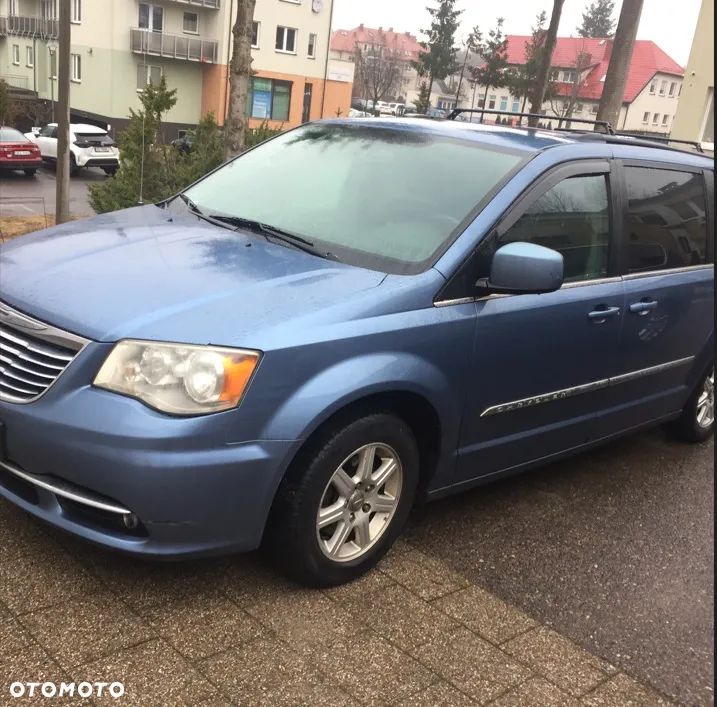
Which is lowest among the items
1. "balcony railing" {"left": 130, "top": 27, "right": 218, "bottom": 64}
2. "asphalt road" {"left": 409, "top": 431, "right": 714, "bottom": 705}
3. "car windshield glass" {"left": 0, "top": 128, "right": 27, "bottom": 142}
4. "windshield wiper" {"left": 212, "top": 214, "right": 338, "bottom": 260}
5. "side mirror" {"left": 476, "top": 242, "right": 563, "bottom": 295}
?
"car windshield glass" {"left": 0, "top": 128, "right": 27, "bottom": 142}

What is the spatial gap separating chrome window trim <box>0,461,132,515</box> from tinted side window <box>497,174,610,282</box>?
74.2 inches

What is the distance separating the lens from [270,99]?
145 ft

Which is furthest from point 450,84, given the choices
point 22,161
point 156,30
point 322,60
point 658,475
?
point 658,475

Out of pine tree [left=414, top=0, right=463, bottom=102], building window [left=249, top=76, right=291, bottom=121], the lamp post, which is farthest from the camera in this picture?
pine tree [left=414, top=0, right=463, bottom=102]

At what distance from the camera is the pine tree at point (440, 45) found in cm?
6436

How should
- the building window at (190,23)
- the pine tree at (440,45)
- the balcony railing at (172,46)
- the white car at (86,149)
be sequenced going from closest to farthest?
1. the white car at (86,149)
2. the balcony railing at (172,46)
3. the building window at (190,23)
4. the pine tree at (440,45)

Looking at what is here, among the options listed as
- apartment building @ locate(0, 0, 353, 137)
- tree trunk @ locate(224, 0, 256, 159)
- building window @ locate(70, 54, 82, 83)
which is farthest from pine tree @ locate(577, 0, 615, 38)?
tree trunk @ locate(224, 0, 256, 159)

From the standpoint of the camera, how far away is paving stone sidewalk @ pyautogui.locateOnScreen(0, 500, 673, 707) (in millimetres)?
2537

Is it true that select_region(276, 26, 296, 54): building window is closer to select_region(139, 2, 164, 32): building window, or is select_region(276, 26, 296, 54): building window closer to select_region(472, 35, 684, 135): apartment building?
select_region(139, 2, 164, 32): building window

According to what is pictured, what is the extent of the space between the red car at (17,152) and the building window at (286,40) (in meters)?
22.7

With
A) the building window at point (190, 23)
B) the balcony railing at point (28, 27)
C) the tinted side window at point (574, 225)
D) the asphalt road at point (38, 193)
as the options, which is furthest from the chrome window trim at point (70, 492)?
the balcony railing at point (28, 27)

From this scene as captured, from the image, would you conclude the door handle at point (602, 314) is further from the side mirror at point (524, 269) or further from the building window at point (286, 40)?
the building window at point (286, 40)

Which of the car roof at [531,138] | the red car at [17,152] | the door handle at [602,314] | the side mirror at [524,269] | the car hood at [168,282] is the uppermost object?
the car roof at [531,138]

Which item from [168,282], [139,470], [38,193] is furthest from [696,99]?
[139,470]
